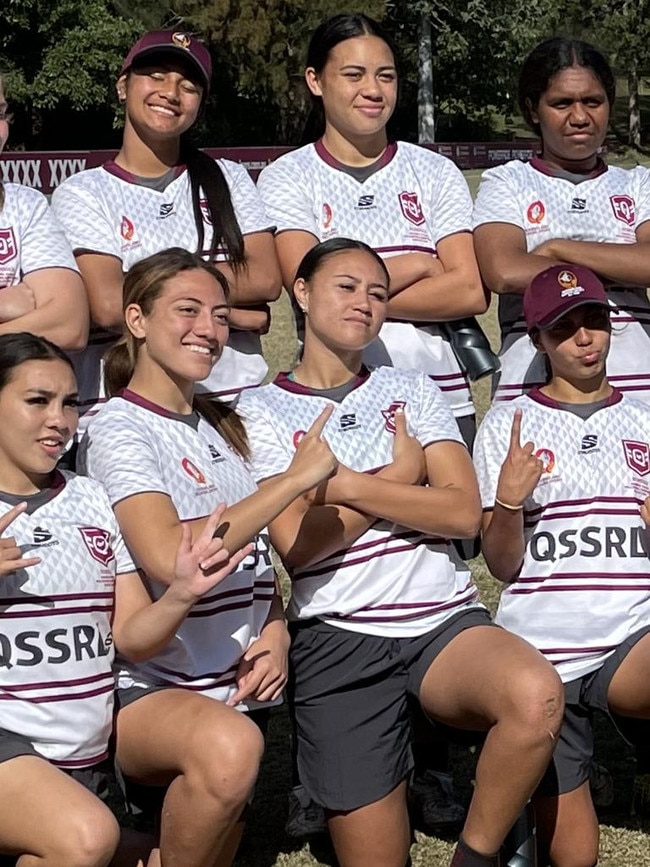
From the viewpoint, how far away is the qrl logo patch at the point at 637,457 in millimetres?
4414

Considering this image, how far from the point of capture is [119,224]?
4555 millimetres

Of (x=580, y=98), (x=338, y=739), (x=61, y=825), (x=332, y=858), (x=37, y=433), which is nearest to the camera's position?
(x=61, y=825)

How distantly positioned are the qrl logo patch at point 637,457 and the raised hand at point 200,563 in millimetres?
1433

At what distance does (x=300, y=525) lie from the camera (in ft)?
13.7

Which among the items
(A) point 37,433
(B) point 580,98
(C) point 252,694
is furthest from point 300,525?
(B) point 580,98

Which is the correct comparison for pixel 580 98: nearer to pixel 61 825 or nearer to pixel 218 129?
pixel 61 825

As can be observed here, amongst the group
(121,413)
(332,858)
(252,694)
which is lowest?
(332,858)

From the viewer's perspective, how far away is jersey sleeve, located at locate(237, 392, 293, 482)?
4266 mm

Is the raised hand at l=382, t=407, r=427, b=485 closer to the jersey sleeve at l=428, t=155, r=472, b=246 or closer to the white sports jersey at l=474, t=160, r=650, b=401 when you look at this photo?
the white sports jersey at l=474, t=160, r=650, b=401

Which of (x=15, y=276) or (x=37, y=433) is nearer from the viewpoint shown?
(x=37, y=433)

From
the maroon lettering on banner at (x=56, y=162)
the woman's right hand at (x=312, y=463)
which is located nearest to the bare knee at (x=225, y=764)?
the woman's right hand at (x=312, y=463)

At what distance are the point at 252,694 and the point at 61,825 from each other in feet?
2.42

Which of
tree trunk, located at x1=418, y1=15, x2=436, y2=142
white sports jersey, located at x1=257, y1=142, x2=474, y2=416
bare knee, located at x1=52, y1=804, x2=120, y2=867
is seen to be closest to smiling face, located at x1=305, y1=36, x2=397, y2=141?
white sports jersey, located at x1=257, y1=142, x2=474, y2=416

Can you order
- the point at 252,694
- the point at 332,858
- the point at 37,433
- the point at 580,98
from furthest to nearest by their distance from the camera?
the point at 580,98 < the point at 332,858 < the point at 252,694 < the point at 37,433
